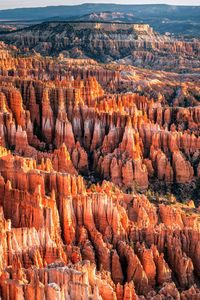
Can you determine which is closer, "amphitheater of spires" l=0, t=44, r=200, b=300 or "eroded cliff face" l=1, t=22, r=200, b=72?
"amphitheater of spires" l=0, t=44, r=200, b=300

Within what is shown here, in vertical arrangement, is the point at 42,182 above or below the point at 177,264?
above

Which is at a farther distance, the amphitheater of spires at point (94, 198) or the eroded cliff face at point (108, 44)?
the eroded cliff face at point (108, 44)

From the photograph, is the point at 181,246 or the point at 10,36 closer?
the point at 181,246

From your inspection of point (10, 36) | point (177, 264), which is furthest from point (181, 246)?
point (10, 36)

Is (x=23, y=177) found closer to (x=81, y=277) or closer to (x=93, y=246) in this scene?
(x=93, y=246)
